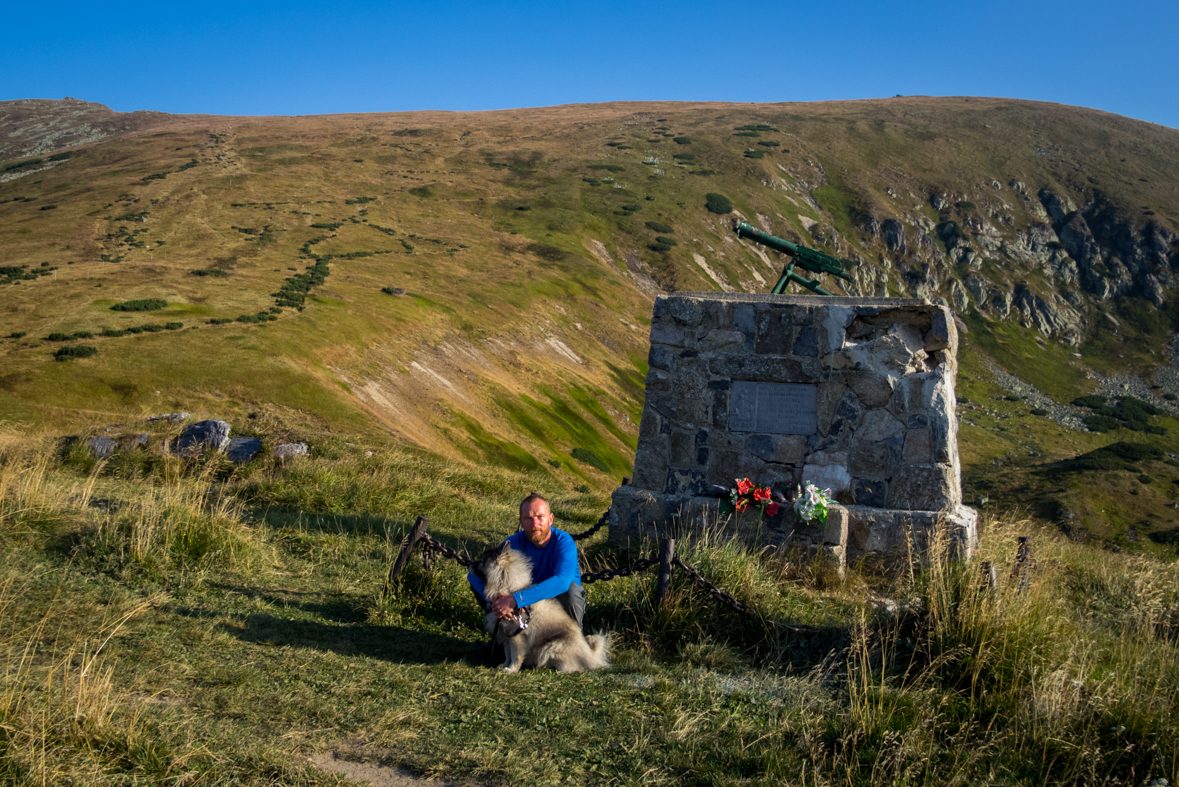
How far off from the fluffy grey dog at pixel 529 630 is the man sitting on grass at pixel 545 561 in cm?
9

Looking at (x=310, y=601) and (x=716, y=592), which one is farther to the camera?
(x=310, y=601)

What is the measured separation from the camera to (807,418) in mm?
8047

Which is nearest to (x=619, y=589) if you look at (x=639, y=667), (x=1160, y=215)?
(x=639, y=667)

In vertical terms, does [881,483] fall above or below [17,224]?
below

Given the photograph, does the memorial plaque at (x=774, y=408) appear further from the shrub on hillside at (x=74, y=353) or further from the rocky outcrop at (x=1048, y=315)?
the rocky outcrop at (x=1048, y=315)

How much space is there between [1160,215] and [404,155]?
102 m

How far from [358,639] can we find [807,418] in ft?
16.6

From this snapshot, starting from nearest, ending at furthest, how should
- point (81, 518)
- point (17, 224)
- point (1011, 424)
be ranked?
point (81, 518)
point (17, 224)
point (1011, 424)

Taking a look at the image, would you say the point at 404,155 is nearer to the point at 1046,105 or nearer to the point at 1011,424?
the point at 1011,424

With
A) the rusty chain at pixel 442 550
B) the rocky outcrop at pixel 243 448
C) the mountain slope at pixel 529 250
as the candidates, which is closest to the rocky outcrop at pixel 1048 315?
the mountain slope at pixel 529 250

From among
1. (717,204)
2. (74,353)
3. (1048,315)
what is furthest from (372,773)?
(1048,315)

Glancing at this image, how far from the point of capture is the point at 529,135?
113 m

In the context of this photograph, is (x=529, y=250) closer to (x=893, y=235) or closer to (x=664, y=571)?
(x=893, y=235)

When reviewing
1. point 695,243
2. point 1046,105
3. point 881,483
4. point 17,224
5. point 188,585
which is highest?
point 1046,105
